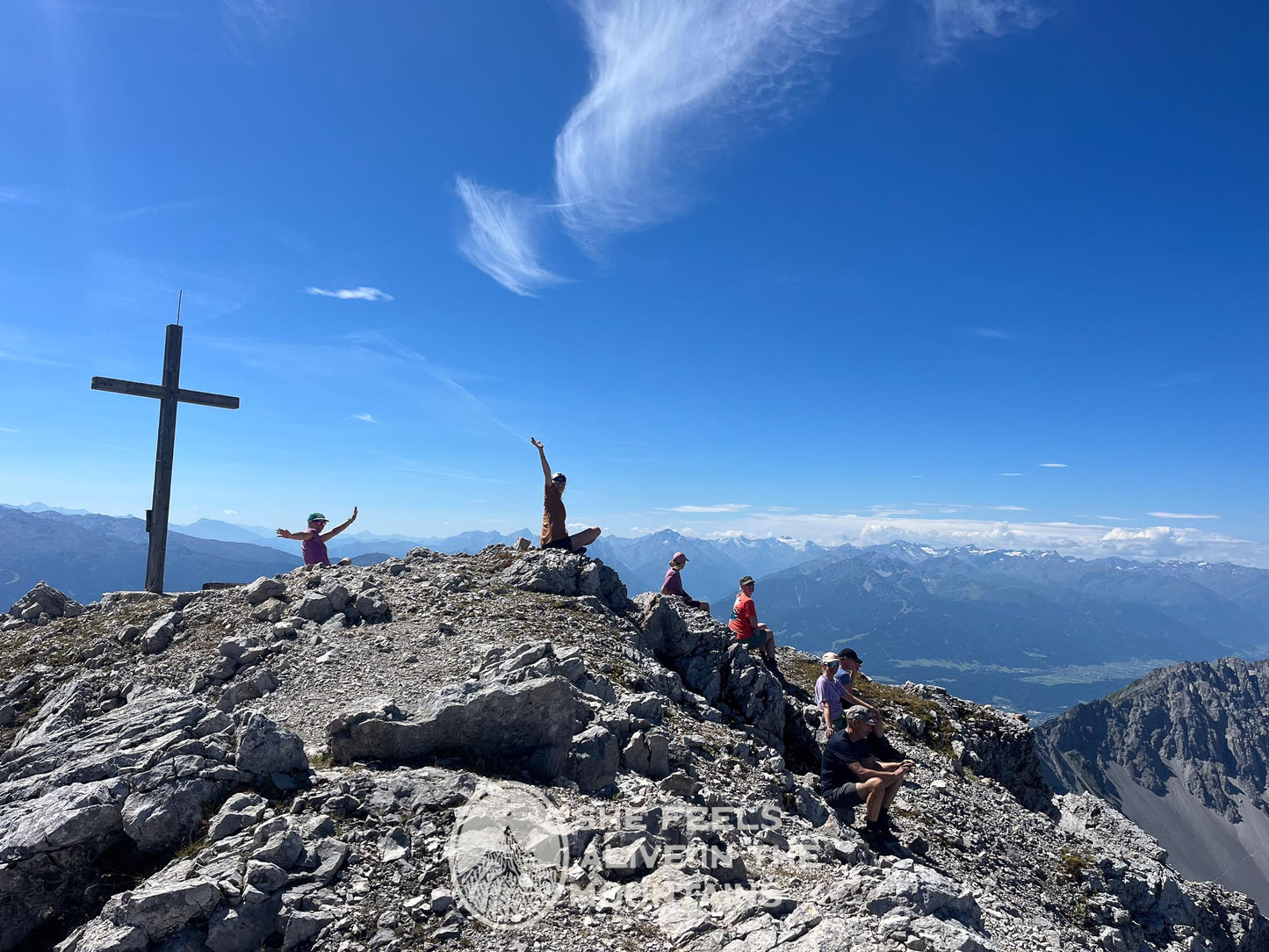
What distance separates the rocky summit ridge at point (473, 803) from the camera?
24.7 feet

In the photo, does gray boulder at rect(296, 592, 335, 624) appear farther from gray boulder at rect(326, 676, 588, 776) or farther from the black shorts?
→ the black shorts

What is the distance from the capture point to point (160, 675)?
16.0 metres

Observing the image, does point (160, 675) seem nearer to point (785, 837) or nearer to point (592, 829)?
point (592, 829)

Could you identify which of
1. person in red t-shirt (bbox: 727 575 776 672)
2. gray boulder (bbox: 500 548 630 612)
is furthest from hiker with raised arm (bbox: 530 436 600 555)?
person in red t-shirt (bbox: 727 575 776 672)

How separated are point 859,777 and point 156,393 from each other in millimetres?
26162

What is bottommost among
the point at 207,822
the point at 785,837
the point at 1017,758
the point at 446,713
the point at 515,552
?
the point at 1017,758

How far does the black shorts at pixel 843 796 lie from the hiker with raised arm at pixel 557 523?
1161 cm

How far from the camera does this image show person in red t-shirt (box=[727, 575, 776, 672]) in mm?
21016

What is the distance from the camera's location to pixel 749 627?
21.2 meters

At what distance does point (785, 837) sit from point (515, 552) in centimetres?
1558

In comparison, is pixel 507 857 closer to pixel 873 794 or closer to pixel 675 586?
pixel 873 794

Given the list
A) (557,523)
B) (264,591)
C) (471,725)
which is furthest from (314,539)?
(471,725)

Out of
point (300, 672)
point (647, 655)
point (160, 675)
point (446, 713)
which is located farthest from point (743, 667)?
point (160, 675)

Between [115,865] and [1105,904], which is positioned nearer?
[115,865]
